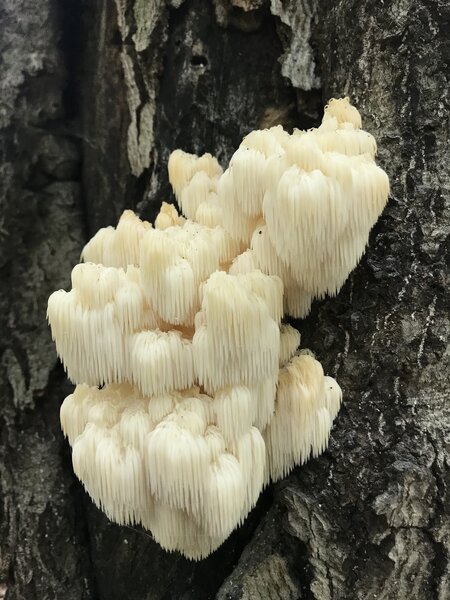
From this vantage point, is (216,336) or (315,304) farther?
(315,304)

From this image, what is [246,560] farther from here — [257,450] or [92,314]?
[92,314]

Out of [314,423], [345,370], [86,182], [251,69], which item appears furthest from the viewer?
[86,182]

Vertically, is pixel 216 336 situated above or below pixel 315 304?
above

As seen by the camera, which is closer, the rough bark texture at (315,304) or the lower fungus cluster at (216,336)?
the lower fungus cluster at (216,336)

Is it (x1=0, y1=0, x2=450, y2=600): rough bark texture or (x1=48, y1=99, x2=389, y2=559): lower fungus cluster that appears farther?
(x1=0, y1=0, x2=450, y2=600): rough bark texture

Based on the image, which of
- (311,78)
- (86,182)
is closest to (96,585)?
(86,182)
